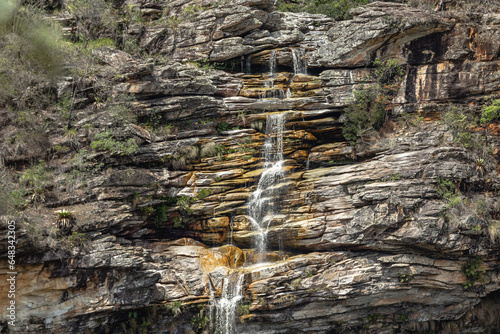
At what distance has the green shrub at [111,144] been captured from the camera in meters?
15.2

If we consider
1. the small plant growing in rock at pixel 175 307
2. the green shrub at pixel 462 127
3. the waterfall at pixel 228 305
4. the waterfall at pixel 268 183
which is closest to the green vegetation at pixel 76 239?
the small plant growing in rock at pixel 175 307

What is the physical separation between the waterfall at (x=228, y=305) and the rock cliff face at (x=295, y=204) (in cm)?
23

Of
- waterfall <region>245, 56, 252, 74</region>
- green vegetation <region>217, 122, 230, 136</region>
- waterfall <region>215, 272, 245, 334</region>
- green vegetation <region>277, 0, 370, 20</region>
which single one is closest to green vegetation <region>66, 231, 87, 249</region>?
waterfall <region>215, 272, 245, 334</region>

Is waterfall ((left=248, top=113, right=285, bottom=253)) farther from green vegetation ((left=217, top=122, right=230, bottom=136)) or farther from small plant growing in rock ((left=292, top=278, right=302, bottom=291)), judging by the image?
small plant growing in rock ((left=292, top=278, right=302, bottom=291))

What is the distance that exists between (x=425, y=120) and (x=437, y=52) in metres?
3.15

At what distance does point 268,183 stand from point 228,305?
5.37 meters

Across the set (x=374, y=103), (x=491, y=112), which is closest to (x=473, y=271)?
(x=491, y=112)

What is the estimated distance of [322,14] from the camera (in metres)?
21.6

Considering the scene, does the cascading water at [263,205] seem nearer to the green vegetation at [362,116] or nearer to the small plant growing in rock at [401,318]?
the green vegetation at [362,116]

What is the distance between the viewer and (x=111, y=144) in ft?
49.8

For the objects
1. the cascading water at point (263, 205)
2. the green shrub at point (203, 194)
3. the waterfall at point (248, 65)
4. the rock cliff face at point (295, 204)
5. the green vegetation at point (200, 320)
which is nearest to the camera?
the rock cliff face at point (295, 204)

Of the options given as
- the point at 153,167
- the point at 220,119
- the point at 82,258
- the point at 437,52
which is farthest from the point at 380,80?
the point at 82,258

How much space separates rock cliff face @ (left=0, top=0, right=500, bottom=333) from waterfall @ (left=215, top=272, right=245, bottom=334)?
227 millimetres

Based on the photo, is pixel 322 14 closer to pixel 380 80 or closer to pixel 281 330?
pixel 380 80
